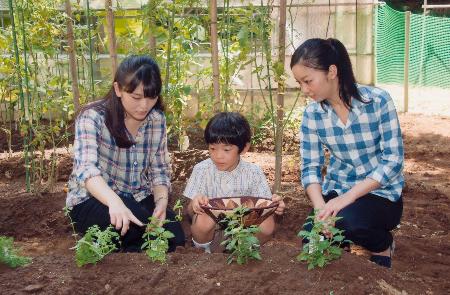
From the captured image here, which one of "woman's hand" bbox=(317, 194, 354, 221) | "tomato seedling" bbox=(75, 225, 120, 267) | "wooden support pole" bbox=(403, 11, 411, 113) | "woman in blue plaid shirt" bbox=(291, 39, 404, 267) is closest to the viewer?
"tomato seedling" bbox=(75, 225, 120, 267)

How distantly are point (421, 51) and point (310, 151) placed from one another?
8097mm

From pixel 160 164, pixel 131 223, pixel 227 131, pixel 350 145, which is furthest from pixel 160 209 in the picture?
pixel 350 145

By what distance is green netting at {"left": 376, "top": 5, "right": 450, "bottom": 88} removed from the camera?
9930mm

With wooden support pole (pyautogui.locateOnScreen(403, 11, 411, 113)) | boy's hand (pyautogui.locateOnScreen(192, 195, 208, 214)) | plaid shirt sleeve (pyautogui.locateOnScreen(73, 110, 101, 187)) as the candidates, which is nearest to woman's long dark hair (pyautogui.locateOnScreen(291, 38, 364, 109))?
boy's hand (pyautogui.locateOnScreen(192, 195, 208, 214))

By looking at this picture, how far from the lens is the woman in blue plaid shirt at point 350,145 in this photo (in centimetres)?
297

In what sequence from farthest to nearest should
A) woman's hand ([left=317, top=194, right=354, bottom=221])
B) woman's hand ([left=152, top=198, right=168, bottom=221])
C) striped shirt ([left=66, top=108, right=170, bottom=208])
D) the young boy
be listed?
the young boy < woman's hand ([left=152, top=198, right=168, bottom=221]) < striped shirt ([left=66, top=108, right=170, bottom=208]) < woman's hand ([left=317, top=194, right=354, bottom=221])

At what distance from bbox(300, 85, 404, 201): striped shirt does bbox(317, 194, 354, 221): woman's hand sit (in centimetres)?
19

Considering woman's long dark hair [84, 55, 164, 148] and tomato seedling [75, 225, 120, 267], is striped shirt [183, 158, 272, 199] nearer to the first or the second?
woman's long dark hair [84, 55, 164, 148]

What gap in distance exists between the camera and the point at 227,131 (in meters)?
3.33

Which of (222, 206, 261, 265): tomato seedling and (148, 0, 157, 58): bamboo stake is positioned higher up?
(148, 0, 157, 58): bamboo stake

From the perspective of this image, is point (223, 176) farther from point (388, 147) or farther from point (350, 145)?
point (388, 147)

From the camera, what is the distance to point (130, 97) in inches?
119

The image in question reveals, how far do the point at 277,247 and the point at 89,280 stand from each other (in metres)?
0.82

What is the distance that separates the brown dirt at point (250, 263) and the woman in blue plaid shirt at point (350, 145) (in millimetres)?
321
